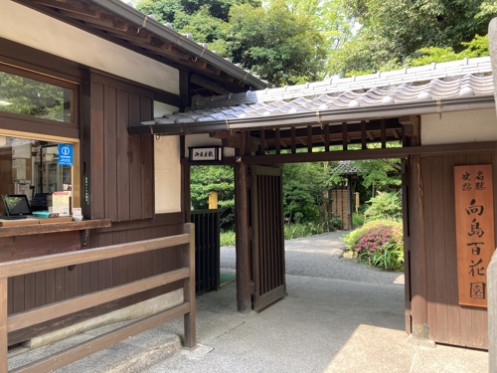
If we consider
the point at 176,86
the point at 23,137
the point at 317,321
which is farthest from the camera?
the point at 176,86

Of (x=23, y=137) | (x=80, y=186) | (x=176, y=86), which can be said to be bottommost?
(x=80, y=186)

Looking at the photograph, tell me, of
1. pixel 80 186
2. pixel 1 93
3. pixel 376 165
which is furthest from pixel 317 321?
pixel 376 165

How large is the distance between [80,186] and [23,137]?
79 cm

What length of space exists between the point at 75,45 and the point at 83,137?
105 cm

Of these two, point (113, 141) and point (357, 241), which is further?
point (357, 241)

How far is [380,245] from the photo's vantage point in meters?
10.4

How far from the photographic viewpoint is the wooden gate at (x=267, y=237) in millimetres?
5941

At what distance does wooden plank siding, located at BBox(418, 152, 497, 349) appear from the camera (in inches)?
171

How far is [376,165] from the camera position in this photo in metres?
13.0

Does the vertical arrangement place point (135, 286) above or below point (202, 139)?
below

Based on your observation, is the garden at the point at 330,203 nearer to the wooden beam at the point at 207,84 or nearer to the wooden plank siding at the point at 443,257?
the wooden plank siding at the point at 443,257

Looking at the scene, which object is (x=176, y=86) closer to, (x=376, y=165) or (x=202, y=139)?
(x=202, y=139)

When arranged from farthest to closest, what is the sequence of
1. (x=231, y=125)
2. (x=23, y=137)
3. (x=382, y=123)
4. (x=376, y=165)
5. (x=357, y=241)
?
1. (x=376, y=165)
2. (x=357, y=241)
3. (x=382, y=123)
4. (x=231, y=125)
5. (x=23, y=137)

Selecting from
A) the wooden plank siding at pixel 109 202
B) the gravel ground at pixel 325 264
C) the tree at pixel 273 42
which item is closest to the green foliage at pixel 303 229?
the gravel ground at pixel 325 264
